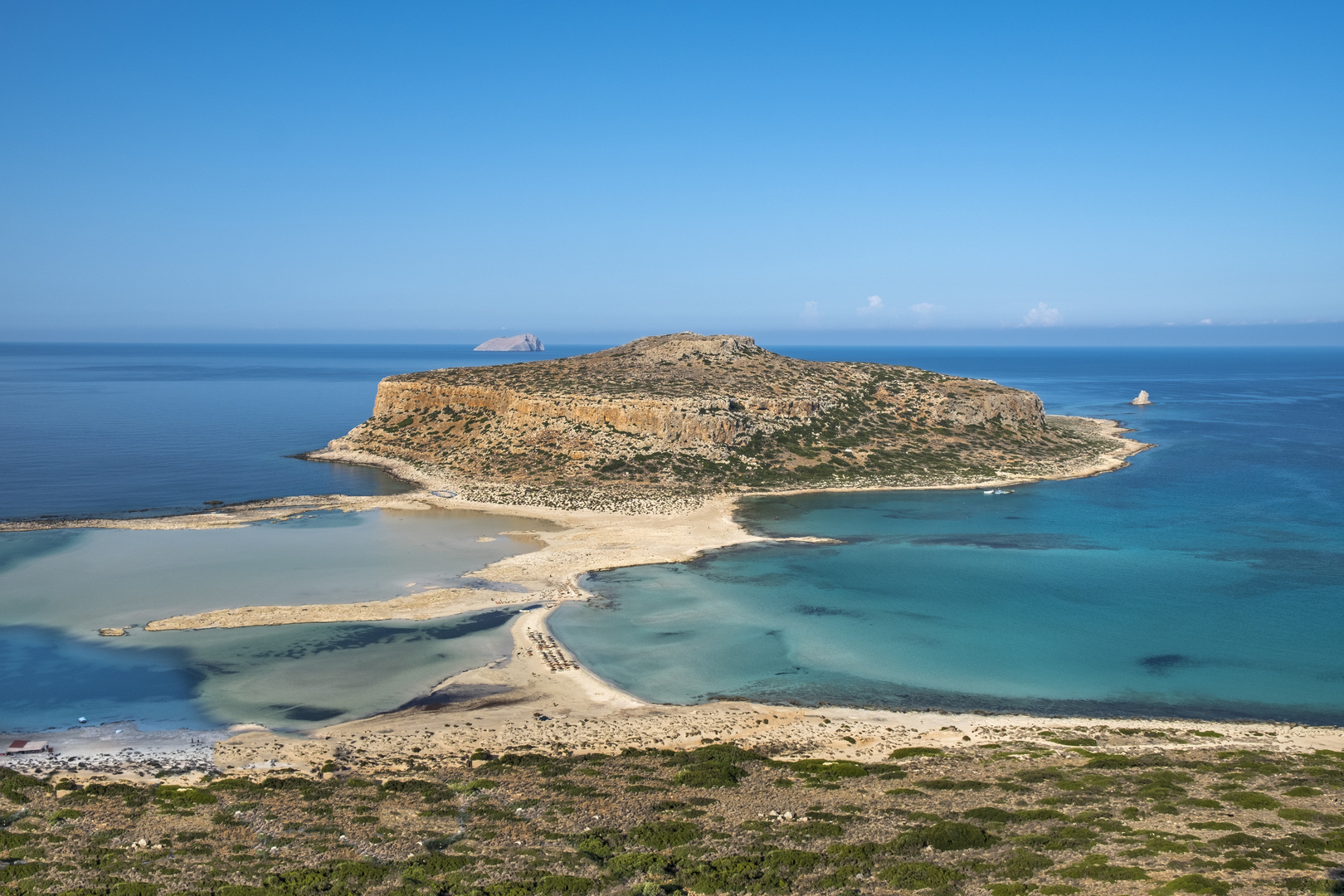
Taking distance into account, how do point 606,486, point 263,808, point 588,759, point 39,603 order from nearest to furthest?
point 263,808 → point 588,759 → point 39,603 → point 606,486

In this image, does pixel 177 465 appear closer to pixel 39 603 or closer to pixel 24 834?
pixel 39 603

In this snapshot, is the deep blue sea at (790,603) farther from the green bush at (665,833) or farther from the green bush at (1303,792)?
the green bush at (665,833)

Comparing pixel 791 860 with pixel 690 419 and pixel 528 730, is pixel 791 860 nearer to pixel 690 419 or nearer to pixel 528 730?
pixel 528 730

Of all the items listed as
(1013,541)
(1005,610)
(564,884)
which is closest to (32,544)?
(564,884)

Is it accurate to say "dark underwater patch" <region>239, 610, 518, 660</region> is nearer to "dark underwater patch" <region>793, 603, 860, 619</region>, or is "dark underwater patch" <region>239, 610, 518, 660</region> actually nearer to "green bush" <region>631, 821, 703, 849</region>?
"dark underwater patch" <region>793, 603, 860, 619</region>

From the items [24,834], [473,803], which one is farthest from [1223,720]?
[24,834]

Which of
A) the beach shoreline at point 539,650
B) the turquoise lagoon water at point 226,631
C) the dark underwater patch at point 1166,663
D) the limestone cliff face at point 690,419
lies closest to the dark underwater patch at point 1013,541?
the beach shoreline at point 539,650
